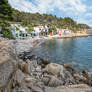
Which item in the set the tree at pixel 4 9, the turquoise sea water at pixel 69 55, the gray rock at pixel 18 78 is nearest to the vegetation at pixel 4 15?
the tree at pixel 4 9

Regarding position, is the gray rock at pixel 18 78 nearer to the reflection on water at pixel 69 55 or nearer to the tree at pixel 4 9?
the reflection on water at pixel 69 55

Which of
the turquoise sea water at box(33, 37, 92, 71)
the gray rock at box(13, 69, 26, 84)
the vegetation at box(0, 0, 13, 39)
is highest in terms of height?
the vegetation at box(0, 0, 13, 39)

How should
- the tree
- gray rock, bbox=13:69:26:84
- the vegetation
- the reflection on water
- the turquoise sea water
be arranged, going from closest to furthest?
gray rock, bbox=13:69:26:84
the turquoise sea water
the reflection on water
the tree
the vegetation

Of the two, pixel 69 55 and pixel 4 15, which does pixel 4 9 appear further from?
pixel 69 55

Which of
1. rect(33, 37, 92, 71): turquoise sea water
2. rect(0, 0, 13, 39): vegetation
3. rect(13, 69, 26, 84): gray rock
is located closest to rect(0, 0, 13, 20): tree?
rect(0, 0, 13, 39): vegetation

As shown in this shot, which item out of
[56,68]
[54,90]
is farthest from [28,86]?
[56,68]

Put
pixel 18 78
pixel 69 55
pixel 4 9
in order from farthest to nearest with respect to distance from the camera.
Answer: pixel 4 9 → pixel 69 55 → pixel 18 78

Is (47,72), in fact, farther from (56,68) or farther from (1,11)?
(1,11)

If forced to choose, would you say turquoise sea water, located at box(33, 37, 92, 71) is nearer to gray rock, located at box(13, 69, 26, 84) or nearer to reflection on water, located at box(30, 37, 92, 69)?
reflection on water, located at box(30, 37, 92, 69)

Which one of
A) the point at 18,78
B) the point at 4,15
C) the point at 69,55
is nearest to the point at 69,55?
the point at 69,55

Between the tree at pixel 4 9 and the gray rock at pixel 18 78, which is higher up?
the tree at pixel 4 9

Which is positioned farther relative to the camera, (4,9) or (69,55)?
(4,9)

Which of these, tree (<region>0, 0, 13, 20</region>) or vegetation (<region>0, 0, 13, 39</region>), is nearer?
tree (<region>0, 0, 13, 20</region>)

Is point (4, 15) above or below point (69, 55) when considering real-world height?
above
